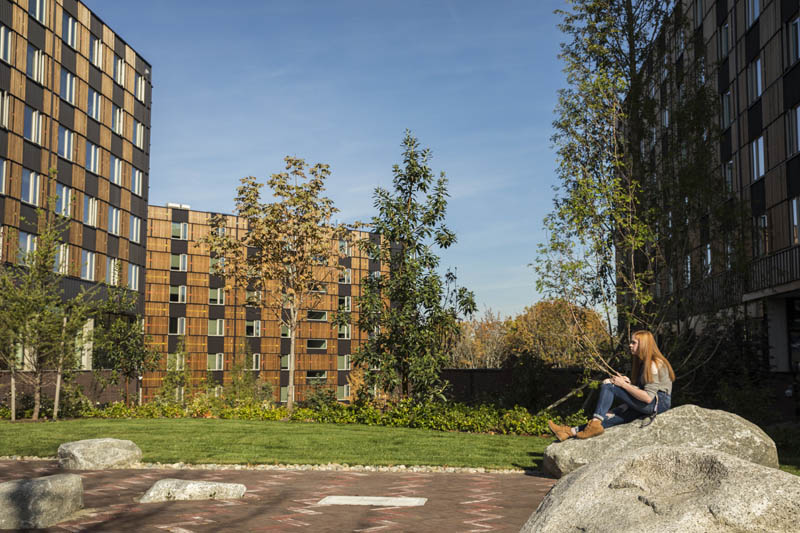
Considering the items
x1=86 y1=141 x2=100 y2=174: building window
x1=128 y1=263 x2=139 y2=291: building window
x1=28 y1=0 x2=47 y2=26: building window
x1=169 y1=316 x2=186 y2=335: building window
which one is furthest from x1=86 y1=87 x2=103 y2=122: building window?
x1=169 y1=316 x2=186 y2=335: building window

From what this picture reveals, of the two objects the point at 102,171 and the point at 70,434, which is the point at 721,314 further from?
the point at 102,171

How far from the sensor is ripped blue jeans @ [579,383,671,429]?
9.83m

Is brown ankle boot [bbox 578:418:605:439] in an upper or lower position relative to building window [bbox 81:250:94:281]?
lower

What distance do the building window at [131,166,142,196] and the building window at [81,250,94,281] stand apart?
7.13 m

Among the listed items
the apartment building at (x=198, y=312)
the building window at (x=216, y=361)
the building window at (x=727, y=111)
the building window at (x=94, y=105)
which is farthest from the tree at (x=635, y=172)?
the building window at (x=216, y=361)

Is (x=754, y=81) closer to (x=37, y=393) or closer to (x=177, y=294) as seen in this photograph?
(x=37, y=393)

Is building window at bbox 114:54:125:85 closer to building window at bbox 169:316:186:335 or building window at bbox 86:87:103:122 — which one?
building window at bbox 86:87:103:122

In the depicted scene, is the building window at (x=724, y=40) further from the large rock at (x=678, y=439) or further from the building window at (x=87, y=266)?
the building window at (x=87, y=266)

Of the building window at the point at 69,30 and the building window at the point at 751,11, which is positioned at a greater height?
the building window at the point at 69,30

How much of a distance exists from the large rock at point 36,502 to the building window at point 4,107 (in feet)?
114

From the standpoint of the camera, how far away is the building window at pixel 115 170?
157 ft

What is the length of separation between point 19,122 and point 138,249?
14504 millimetres

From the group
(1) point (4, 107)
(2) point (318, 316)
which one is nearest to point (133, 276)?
(1) point (4, 107)

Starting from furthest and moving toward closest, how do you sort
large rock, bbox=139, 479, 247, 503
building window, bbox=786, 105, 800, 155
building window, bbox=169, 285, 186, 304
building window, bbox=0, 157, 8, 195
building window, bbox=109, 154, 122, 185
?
building window, bbox=169, 285, 186, 304
building window, bbox=109, 154, 122, 185
building window, bbox=0, 157, 8, 195
building window, bbox=786, 105, 800, 155
large rock, bbox=139, 479, 247, 503
